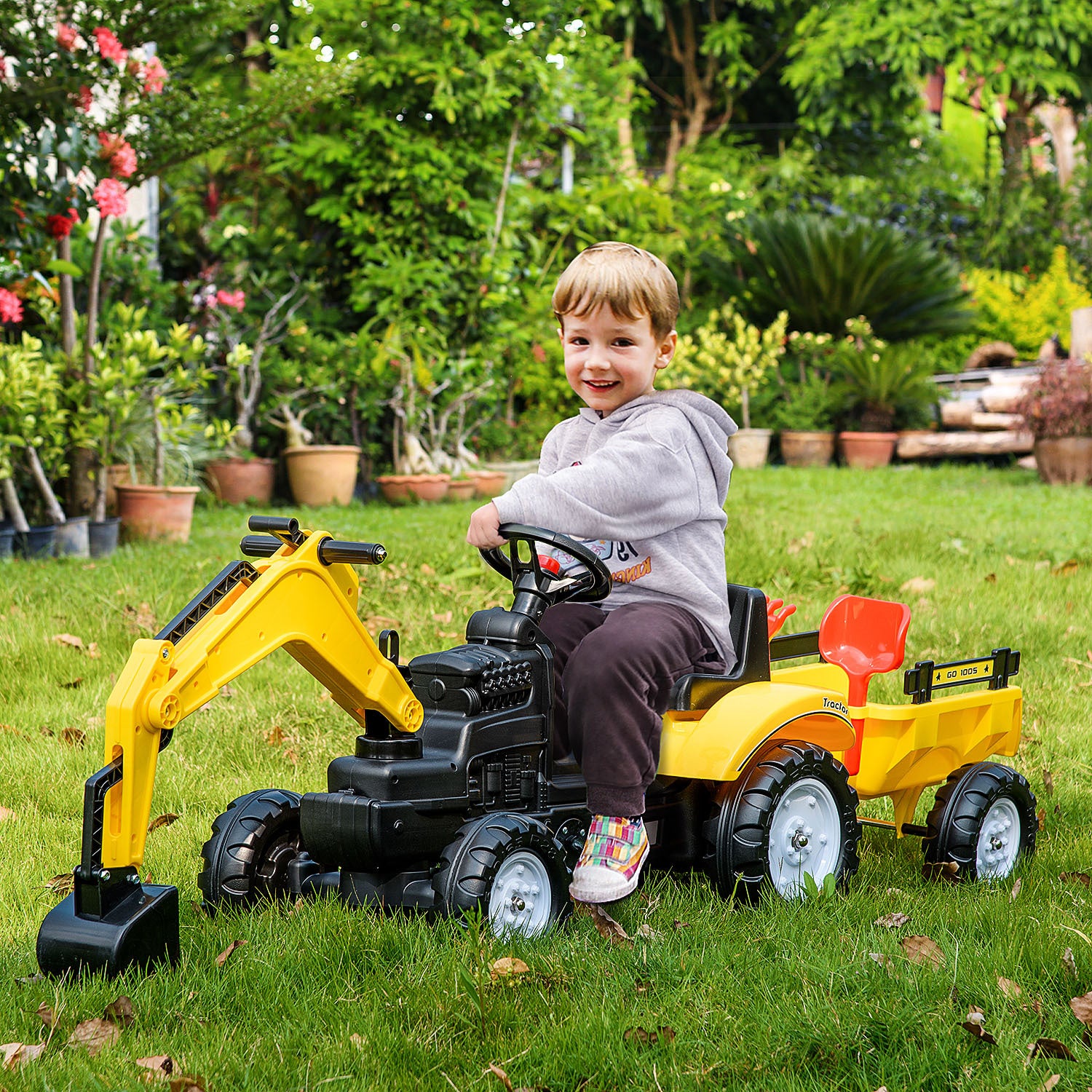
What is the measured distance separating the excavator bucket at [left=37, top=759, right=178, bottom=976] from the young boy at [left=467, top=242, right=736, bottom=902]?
816 millimetres

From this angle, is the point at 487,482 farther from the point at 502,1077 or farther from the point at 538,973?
the point at 502,1077

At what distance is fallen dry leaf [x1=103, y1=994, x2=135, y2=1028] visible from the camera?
6.76 ft

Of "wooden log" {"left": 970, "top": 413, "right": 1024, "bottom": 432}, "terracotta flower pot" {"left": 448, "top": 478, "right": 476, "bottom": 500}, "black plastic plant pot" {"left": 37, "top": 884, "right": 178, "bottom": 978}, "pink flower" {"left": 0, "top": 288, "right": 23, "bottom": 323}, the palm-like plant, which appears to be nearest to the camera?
"black plastic plant pot" {"left": 37, "top": 884, "right": 178, "bottom": 978}

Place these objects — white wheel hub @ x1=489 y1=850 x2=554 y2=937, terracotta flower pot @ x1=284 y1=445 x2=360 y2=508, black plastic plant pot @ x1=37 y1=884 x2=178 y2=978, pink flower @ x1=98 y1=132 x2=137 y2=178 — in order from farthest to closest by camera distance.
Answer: terracotta flower pot @ x1=284 y1=445 x2=360 y2=508, pink flower @ x1=98 y1=132 x2=137 y2=178, white wheel hub @ x1=489 y1=850 x2=554 y2=937, black plastic plant pot @ x1=37 y1=884 x2=178 y2=978

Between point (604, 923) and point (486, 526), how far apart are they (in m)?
0.82

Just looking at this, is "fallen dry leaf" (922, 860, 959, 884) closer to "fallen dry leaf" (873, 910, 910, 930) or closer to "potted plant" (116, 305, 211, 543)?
"fallen dry leaf" (873, 910, 910, 930)

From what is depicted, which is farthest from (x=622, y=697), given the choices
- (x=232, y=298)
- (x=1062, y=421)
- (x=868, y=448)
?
(x=868, y=448)

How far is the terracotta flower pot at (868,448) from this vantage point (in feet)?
44.0

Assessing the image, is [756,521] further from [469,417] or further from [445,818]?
[445,818]

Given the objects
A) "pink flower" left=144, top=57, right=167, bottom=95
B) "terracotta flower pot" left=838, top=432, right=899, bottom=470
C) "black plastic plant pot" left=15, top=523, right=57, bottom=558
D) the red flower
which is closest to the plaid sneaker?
"black plastic plant pot" left=15, top=523, right=57, bottom=558

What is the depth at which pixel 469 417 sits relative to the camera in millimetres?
10984

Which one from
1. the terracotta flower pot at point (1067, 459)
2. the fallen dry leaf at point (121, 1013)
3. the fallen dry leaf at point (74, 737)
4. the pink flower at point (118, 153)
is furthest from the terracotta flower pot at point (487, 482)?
the fallen dry leaf at point (121, 1013)

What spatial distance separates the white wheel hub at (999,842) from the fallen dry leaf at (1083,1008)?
82 centimetres

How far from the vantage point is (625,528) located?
267 cm
